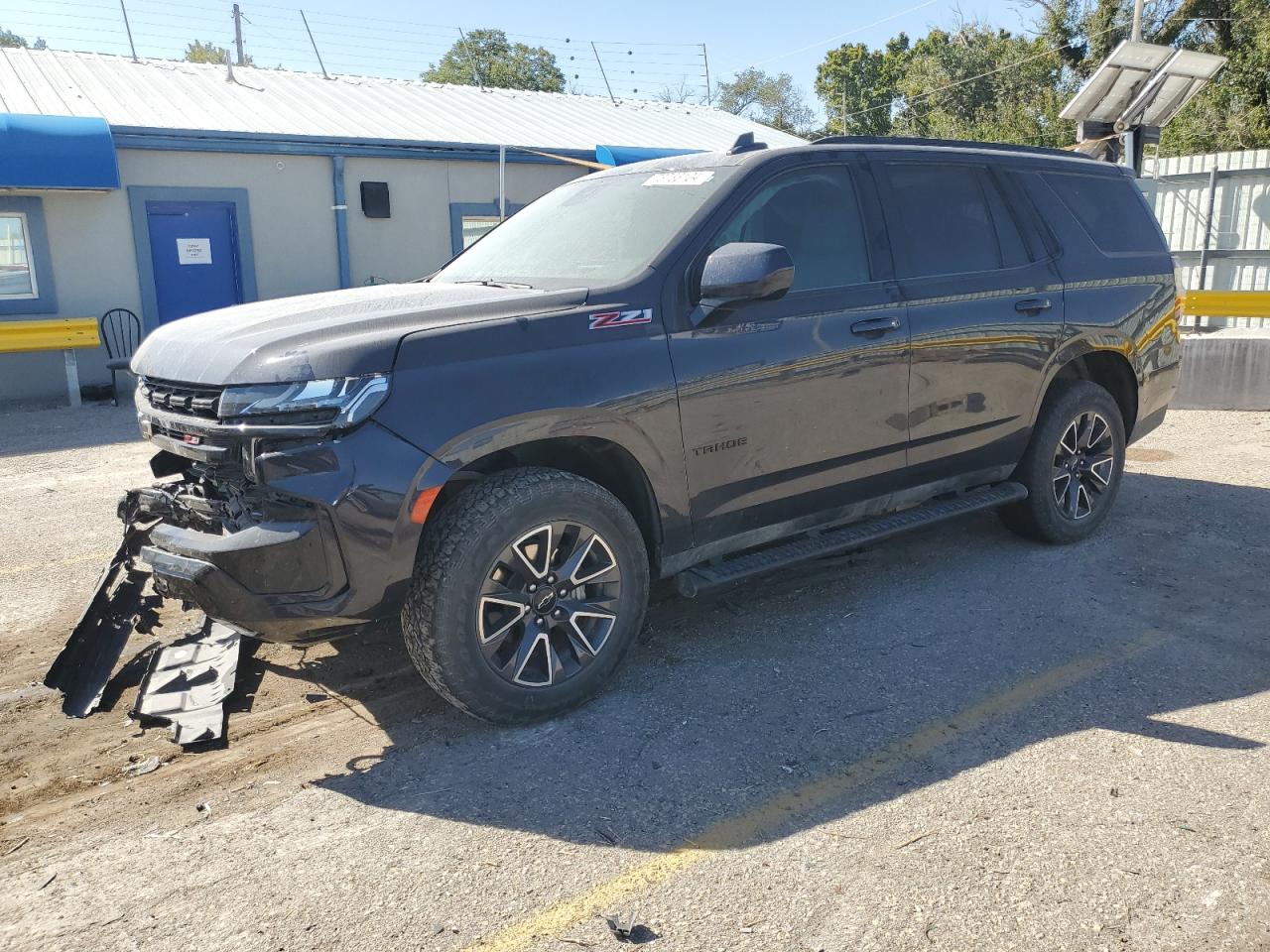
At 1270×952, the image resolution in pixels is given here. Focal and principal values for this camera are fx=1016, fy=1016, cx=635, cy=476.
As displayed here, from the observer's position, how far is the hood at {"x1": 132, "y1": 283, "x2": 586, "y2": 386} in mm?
3260

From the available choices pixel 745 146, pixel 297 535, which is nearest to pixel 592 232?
pixel 745 146

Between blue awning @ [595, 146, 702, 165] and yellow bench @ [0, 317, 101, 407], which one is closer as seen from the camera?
yellow bench @ [0, 317, 101, 407]

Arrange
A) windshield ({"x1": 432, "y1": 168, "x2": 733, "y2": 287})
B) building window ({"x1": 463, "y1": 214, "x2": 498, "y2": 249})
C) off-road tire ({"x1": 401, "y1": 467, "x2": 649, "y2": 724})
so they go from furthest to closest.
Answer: building window ({"x1": 463, "y1": 214, "x2": 498, "y2": 249}), windshield ({"x1": 432, "y1": 168, "x2": 733, "y2": 287}), off-road tire ({"x1": 401, "y1": 467, "x2": 649, "y2": 724})

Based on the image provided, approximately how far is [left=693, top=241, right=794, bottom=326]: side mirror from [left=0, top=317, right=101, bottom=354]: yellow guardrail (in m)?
10.4

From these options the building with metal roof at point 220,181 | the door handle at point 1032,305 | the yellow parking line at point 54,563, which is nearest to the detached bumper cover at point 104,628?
the yellow parking line at point 54,563

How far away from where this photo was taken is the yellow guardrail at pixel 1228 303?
10.0 metres

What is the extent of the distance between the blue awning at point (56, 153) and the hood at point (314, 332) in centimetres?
962

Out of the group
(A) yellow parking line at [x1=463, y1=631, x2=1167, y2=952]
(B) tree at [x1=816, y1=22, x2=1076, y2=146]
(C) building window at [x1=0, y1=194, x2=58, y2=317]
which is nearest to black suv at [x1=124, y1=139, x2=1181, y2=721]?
(A) yellow parking line at [x1=463, y1=631, x2=1167, y2=952]

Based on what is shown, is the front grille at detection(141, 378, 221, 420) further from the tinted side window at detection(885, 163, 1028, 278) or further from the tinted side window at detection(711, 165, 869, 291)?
the tinted side window at detection(885, 163, 1028, 278)

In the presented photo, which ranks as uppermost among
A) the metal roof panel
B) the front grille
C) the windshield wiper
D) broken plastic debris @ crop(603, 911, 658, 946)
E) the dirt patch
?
the metal roof panel

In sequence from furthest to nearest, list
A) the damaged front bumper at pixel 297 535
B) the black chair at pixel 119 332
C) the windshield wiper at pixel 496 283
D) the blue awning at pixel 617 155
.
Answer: the blue awning at pixel 617 155 < the black chair at pixel 119 332 < the windshield wiper at pixel 496 283 < the damaged front bumper at pixel 297 535

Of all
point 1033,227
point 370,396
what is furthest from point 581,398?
point 1033,227

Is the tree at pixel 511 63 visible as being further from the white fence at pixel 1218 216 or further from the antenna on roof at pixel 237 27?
the white fence at pixel 1218 216

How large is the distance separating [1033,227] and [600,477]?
2.94 m
